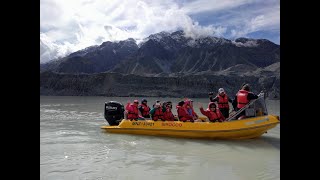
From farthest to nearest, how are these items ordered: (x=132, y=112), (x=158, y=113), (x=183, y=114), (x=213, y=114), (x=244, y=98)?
(x=132, y=112)
(x=158, y=113)
(x=183, y=114)
(x=213, y=114)
(x=244, y=98)

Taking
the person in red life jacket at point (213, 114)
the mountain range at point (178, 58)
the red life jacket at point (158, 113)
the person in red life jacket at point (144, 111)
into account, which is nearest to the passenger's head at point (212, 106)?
the person in red life jacket at point (213, 114)

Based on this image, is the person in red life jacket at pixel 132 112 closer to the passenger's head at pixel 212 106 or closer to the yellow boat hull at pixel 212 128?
the yellow boat hull at pixel 212 128

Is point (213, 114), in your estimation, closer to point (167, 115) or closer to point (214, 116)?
point (214, 116)

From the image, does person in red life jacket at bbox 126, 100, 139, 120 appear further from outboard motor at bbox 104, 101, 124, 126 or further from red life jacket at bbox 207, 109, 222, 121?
red life jacket at bbox 207, 109, 222, 121

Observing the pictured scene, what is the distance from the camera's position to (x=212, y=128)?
10766 millimetres

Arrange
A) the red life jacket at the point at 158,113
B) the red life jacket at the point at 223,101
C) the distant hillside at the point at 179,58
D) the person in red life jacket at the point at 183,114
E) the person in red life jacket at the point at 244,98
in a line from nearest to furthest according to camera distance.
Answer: the person in red life jacket at the point at 244,98 < the red life jacket at the point at 223,101 < the person in red life jacket at the point at 183,114 < the red life jacket at the point at 158,113 < the distant hillside at the point at 179,58

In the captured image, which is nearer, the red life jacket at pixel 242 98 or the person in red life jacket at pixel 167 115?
the red life jacket at pixel 242 98

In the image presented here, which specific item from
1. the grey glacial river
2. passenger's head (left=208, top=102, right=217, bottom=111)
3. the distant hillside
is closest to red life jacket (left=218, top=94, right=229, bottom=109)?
passenger's head (left=208, top=102, right=217, bottom=111)

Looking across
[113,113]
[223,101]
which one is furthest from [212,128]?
[113,113]

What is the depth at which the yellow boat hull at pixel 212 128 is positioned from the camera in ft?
34.5

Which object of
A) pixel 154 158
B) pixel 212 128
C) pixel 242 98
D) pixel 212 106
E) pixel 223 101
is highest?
pixel 242 98

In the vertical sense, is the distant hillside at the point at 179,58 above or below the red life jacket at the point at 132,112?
above
